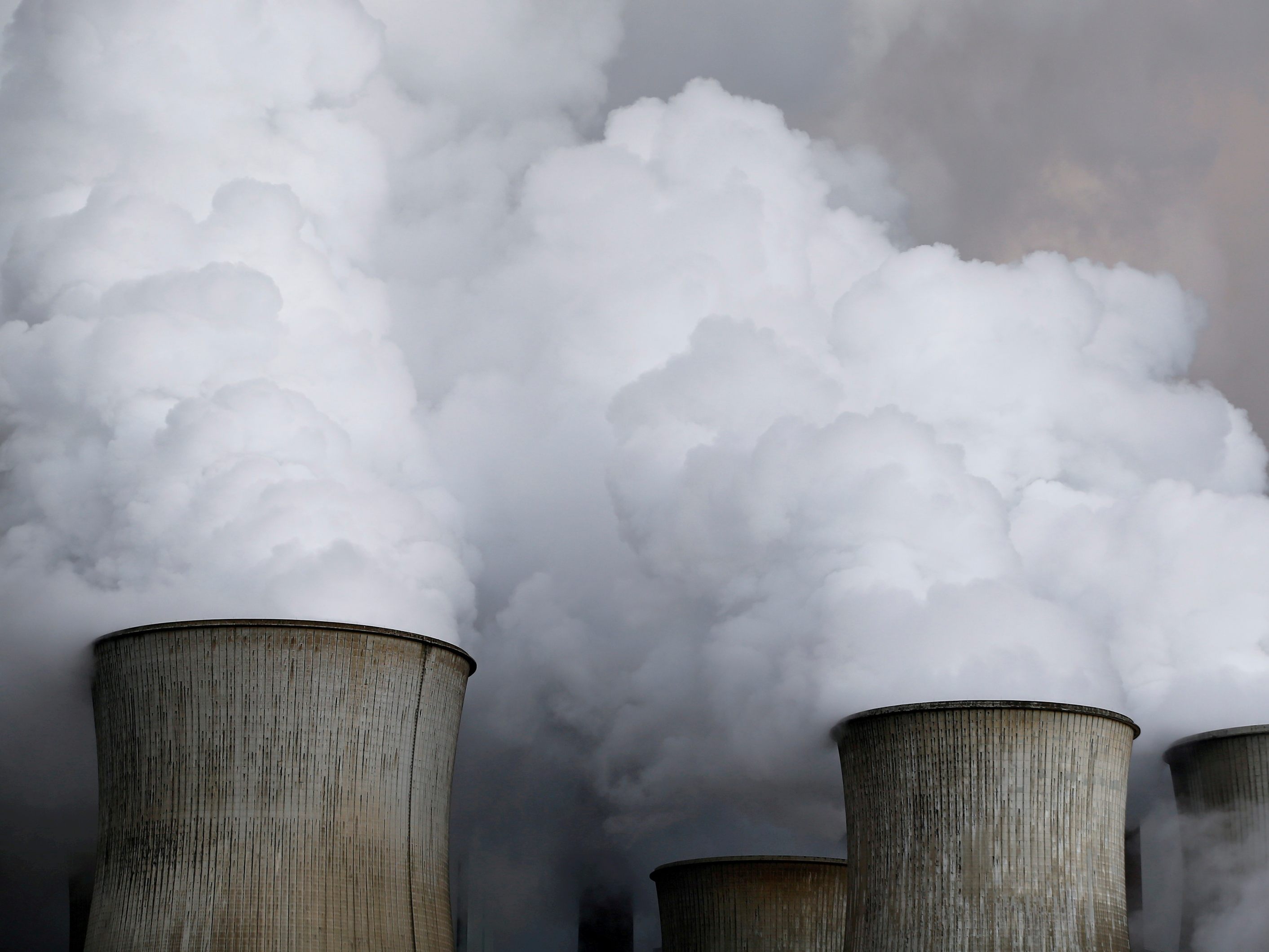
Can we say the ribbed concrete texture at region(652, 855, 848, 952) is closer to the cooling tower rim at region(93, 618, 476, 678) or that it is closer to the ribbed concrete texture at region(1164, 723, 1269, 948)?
the ribbed concrete texture at region(1164, 723, 1269, 948)

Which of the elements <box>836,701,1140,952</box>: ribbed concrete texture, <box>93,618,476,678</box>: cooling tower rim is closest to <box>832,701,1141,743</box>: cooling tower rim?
<box>836,701,1140,952</box>: ribbed concrete texture

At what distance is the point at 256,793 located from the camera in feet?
47.3

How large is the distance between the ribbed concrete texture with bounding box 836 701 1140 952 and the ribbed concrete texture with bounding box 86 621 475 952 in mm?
4866

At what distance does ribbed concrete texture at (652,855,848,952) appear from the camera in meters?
19.4

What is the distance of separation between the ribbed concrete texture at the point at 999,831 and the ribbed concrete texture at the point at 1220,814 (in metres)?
3.69

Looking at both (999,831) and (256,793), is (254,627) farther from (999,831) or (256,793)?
(999,831)

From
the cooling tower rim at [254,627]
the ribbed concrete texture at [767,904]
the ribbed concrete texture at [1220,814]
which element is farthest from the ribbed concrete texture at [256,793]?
the ribbed concrete texture at [1220,814]

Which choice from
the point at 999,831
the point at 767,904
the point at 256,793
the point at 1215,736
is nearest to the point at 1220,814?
the point at 1215,736

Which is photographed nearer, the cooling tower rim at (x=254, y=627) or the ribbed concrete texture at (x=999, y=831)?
the ribbed concrete texture at (x=999, y=831)

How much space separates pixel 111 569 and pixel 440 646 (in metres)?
4.24

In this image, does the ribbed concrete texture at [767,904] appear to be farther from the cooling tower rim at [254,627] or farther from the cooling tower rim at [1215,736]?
the cooling tower rim at [254,627]

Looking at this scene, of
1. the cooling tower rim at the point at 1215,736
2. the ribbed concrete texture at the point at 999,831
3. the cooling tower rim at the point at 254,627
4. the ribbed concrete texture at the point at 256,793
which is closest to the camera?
the ribbed concrete texture at the point at 999,831

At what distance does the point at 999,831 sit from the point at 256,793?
7103mm

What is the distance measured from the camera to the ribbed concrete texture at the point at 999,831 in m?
13.8
